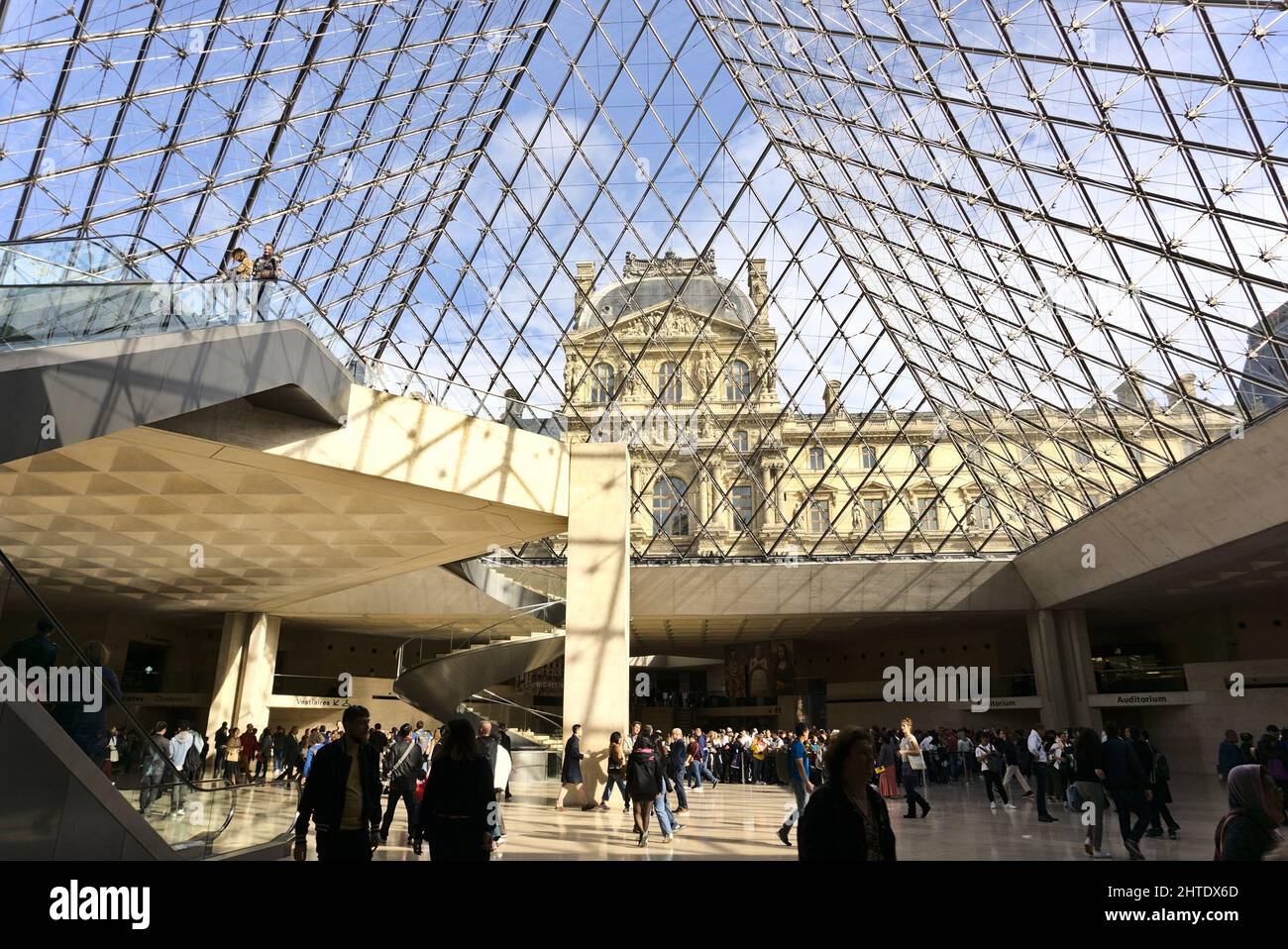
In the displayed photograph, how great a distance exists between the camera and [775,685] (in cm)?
3722

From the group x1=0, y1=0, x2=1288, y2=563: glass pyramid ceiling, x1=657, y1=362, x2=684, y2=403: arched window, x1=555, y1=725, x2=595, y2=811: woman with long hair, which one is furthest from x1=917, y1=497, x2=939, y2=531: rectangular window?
x1=555, y1=725, x2=595, y2=811: woman with long hair

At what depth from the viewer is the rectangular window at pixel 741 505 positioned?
1341 inches

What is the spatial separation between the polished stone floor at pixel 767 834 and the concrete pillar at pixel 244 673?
48.1 ft

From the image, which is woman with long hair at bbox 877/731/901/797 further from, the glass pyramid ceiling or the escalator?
the escalator

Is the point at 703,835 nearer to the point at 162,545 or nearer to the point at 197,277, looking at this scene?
the point at 197,277

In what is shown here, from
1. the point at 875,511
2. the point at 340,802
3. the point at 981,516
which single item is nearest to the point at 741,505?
the point at 875,511

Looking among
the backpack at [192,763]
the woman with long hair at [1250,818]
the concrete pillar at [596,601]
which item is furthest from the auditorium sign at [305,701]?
the woman with long hair at [1250,818]

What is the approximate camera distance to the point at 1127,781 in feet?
26.6

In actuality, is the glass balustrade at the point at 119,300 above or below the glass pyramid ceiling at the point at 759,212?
below

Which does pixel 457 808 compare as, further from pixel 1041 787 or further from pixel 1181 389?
pixel 1181 389

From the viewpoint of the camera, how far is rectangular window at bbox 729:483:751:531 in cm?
3406

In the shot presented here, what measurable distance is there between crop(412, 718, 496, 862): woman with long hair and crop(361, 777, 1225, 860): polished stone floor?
151 inches

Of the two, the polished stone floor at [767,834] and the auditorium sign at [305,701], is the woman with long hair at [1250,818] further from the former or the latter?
the auditorium sign at [305,701]
